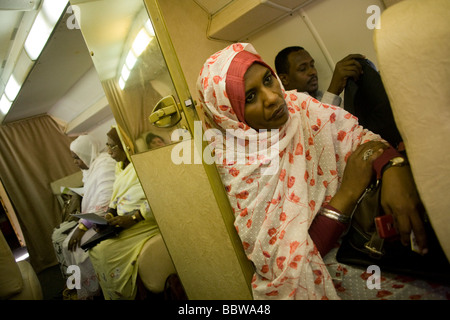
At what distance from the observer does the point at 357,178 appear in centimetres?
88

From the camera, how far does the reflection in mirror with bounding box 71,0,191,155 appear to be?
98cm

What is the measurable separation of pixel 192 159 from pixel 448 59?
2.82ft

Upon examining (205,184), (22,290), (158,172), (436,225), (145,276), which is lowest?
(145,276)

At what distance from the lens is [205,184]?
1.04m

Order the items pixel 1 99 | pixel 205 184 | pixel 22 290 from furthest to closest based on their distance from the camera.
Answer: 1. pixel 1 99
2. pixel 22 290
3. pixel 205 184

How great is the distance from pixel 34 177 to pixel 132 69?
455 centimetres

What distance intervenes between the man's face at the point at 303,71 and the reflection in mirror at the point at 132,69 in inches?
50.6

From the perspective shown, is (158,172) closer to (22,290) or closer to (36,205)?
(22,290)

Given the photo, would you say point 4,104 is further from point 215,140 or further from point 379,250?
point 379,250

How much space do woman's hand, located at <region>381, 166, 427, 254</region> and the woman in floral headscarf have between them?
0.01 meters

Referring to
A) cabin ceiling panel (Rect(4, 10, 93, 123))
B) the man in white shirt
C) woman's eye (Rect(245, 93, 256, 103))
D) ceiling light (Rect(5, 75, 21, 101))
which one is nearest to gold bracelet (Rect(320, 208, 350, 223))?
woman's eye (Rect(245, 93, 256, 103))

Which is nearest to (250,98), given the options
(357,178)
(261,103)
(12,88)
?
(261,103)

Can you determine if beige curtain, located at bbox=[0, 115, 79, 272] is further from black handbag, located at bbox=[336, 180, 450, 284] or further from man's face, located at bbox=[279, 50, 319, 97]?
black handbag, located at bbox=[336, 180, 450, 284]
